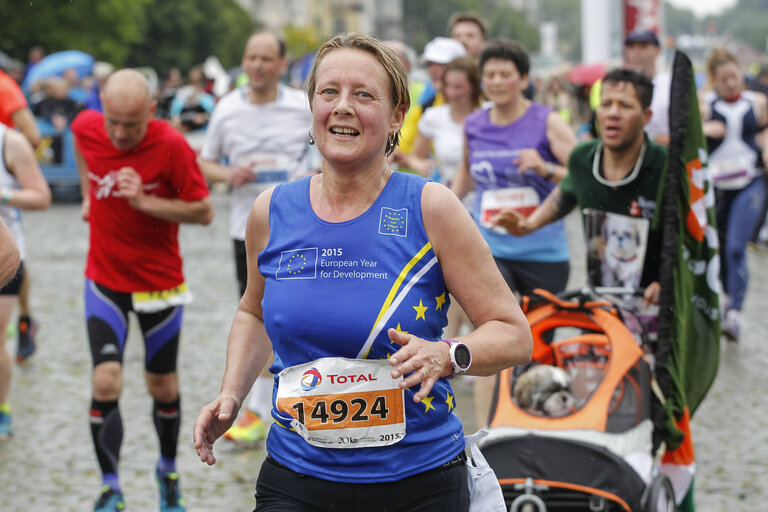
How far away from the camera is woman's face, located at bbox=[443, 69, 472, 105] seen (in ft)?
24.3

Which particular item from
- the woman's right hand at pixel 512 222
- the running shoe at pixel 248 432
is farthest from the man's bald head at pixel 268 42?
the woman's right hand at pixel 512 222

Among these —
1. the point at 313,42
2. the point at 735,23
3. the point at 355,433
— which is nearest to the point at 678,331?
the point at 355,433

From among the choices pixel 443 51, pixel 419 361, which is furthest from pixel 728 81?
pixel 419 361

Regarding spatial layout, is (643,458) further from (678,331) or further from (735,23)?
(735,23)

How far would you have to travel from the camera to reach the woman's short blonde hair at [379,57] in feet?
9.39

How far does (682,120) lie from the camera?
471 centimetres

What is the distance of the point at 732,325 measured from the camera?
30.1 feet

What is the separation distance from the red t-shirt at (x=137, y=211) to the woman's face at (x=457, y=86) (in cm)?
240

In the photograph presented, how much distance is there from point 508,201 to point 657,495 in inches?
93.5

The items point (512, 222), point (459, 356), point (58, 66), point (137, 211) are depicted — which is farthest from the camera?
point (58, 66)

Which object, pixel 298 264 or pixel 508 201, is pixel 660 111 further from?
pixel 298 264

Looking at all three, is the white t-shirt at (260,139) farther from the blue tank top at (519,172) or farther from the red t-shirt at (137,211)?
the red t-shirt at (137,211)

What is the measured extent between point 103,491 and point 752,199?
632 centimetres

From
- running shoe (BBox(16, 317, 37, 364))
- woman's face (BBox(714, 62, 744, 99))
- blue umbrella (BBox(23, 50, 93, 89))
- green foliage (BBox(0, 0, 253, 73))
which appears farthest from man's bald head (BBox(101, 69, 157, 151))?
green foliage (BBox(0, 0, 253, 73))
